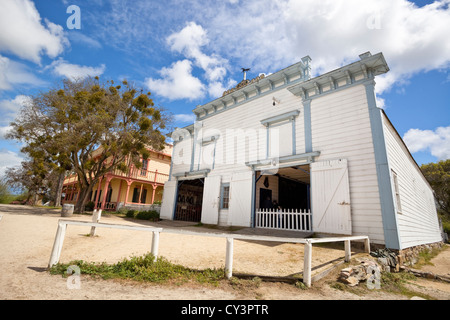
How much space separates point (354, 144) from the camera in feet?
27.8

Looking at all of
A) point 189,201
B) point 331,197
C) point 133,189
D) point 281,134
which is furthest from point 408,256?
point 133,189

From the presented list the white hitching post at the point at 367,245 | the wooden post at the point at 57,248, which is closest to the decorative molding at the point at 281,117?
the white hitching post at the point at 367,245

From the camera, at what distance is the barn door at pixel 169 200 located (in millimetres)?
15816

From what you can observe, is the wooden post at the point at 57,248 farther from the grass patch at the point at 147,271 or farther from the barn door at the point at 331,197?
the barn door at the point at 331,197

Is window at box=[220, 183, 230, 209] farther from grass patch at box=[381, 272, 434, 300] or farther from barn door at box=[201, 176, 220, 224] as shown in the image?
grass patch at box=[381, 272, 434, 300]

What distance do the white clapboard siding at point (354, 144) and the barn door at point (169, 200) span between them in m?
10.2

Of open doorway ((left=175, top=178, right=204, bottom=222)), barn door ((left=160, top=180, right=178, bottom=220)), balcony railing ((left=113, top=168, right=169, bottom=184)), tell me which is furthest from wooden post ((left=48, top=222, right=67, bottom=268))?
balcony railing ((left=113, top=168, right=169, bottom=184))

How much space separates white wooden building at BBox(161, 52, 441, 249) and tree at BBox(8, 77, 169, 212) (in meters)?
3.26

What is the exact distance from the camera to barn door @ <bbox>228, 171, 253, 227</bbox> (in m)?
11.3

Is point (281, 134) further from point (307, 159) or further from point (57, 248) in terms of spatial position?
point (57, 248)

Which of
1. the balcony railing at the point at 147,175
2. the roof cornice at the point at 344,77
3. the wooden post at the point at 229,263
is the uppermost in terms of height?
the roof cornice at the point at 344,77

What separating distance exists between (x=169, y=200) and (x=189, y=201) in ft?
9.75

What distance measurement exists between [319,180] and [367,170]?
1.71 metres
